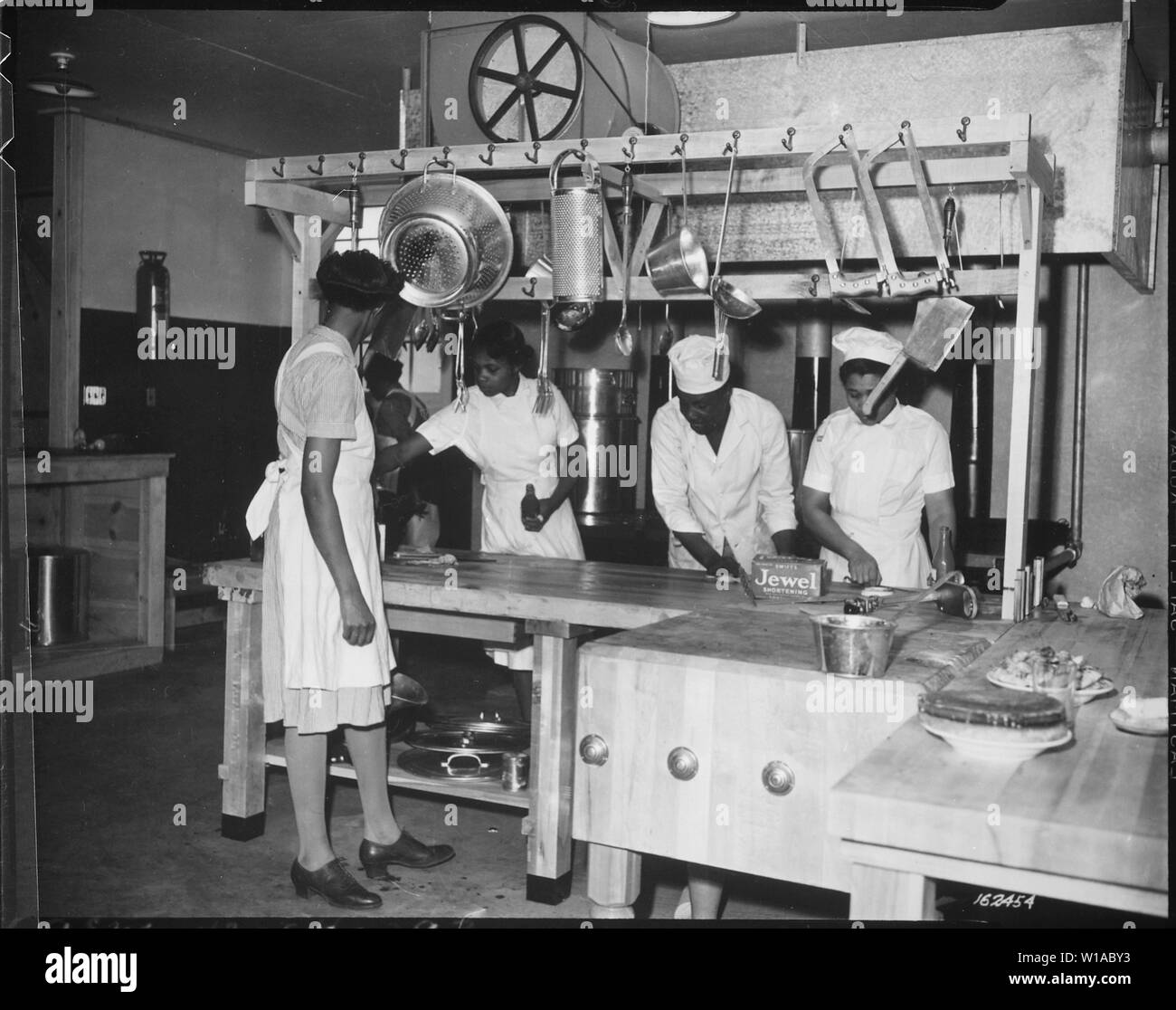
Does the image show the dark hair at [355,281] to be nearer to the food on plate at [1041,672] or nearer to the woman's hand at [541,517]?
the woman's hand at [541,517]

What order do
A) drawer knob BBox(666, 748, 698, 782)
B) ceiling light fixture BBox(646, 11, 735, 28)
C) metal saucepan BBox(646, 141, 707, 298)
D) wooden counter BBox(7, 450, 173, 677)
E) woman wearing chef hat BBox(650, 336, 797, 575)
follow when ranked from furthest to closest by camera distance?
wooden counter BBox(7, 450, 173, 677), woman wearing chef hat BBox(650, 336, 797, 575), ceiling light fixture BBox(646, 11, 735, 28), metal saucepan BBox(646, 141, 707, 298), drawer knob BBox(666, 748, 698, 782)

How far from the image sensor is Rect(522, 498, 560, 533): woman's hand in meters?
4.20

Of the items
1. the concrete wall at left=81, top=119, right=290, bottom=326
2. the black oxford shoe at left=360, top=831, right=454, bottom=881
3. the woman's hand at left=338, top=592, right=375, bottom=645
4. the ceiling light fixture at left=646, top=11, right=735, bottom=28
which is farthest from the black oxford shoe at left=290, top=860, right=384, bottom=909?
the concrete wall at left=81, top=119, right=290, bottom=326

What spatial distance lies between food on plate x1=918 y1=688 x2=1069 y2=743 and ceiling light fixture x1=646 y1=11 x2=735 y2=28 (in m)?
2.92

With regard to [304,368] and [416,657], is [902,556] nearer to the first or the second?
[304,368]

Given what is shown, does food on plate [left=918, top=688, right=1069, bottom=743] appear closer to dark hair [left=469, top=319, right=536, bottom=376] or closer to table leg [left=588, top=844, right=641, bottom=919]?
table leg [left=588, top=844, right=641, bottom=919]

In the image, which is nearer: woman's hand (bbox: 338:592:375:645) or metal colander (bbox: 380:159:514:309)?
woman's hand (bbox: 338:592:375:645)

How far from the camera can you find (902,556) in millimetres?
4051

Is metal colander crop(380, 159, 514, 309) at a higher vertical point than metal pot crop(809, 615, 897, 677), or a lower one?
higher

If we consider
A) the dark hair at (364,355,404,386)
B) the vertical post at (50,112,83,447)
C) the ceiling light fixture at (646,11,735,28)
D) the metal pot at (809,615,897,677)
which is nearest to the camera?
the metal pot at (809,615,897,677)

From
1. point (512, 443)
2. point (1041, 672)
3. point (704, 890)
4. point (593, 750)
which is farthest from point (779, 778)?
point (512, 443)

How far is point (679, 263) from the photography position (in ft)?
11.7
